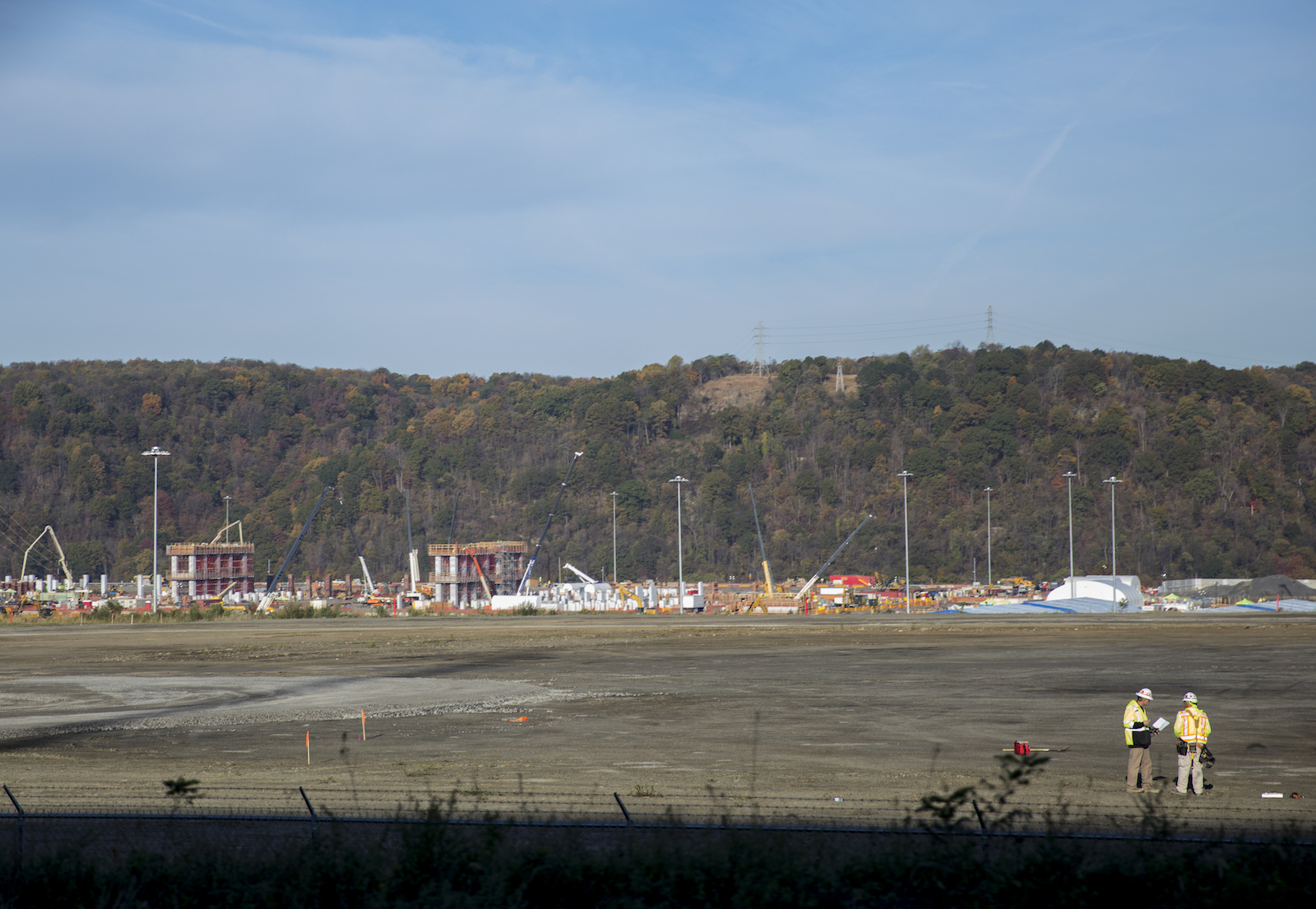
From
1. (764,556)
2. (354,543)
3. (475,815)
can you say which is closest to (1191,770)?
(475,815)

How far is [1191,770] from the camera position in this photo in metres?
15.2

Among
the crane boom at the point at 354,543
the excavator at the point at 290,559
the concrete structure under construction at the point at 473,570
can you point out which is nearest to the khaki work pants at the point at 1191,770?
the excavator at the point at 290,559

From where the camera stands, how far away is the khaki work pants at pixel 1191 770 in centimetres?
1507

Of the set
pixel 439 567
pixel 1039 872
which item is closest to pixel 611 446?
pixel 439 567

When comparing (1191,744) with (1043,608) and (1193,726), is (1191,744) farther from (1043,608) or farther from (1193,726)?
(1043,608)

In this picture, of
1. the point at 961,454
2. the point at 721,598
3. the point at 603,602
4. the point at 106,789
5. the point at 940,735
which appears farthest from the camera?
the point at 961,454

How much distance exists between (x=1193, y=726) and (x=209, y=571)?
123 m

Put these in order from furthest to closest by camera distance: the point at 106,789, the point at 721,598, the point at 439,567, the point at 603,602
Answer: the point at 439,567 < the point at 721,598 < the point at 603,602 < the point at 106,789

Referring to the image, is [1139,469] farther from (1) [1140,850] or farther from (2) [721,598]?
(1) [1140,850]

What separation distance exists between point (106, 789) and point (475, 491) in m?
185

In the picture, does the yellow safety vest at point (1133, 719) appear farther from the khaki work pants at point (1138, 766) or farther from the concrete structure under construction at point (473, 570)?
the concrete structure under construction at point (473, 570)

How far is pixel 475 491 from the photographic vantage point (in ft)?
653

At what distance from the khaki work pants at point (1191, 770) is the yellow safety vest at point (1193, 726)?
12cm

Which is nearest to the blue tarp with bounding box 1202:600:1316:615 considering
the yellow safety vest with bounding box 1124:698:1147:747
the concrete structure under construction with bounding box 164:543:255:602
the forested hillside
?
the yellow safety vest with bounding box 1124:698:1147:747
